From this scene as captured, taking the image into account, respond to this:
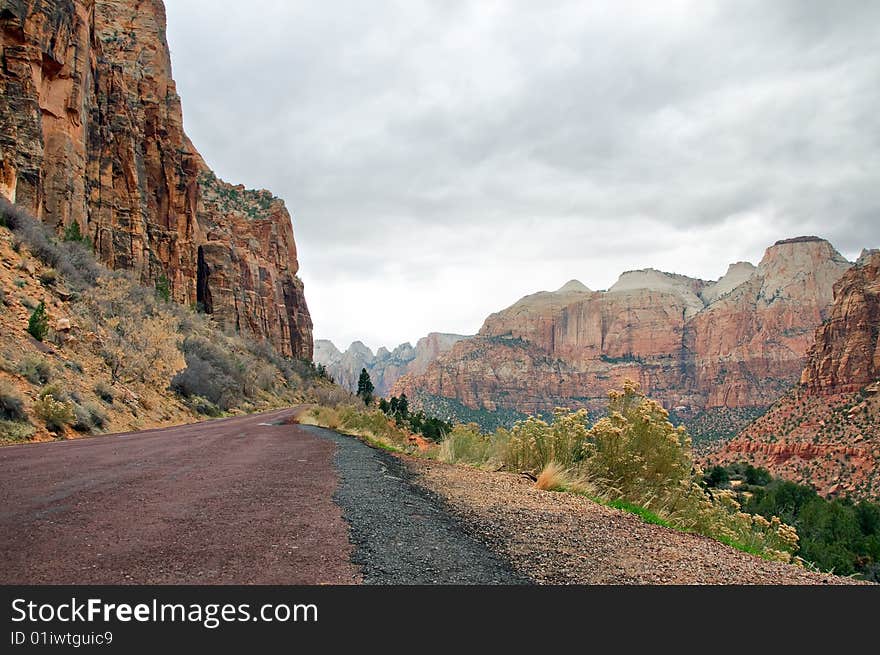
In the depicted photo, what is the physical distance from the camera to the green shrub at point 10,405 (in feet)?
41.8

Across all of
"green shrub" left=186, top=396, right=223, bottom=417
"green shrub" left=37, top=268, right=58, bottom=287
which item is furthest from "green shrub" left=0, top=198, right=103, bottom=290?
"green shrub" left=186, top=396, right=223, bottom=417

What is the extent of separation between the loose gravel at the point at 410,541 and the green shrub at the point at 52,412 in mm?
9667

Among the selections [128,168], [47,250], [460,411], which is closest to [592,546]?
[47,250]

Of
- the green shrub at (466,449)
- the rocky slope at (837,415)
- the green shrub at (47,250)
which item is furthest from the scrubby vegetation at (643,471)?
the rocky slope at (837,415)

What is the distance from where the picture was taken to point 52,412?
14000mm

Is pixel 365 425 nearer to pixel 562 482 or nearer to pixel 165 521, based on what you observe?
pixel 562 482

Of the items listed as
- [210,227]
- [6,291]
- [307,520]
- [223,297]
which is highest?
[210,227]

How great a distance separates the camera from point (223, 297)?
238 feet

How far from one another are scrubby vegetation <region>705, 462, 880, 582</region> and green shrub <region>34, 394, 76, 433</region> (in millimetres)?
17137

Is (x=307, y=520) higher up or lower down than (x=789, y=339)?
lower down

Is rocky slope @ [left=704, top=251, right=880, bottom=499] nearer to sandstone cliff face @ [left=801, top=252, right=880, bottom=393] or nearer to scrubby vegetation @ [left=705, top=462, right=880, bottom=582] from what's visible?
sandstone cliff face @ [left=801, top=252, right=880, bottom=393]
